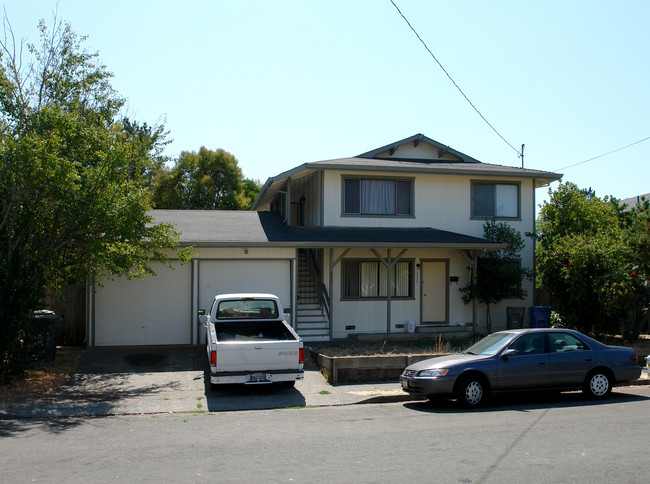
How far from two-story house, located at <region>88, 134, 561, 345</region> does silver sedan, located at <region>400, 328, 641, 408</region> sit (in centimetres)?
638

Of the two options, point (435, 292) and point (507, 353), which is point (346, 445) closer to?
point (507, 353)

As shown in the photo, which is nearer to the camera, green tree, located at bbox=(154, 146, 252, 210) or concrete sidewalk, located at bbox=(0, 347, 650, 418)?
concrete sidewalk, located at bbox=(0, 347, 650, 418)

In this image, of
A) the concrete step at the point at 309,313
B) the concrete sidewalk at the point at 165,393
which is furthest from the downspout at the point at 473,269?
the concrete sidewalk at the point at 165,393

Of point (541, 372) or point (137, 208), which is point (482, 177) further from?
point (137, 208)

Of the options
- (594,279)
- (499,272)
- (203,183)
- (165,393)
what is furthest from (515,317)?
(203,183)

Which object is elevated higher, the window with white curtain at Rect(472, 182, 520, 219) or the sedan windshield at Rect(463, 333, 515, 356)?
the window with white curtain at Rect(472, 182, 520, 219)

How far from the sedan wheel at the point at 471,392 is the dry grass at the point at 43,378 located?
24.8 ft

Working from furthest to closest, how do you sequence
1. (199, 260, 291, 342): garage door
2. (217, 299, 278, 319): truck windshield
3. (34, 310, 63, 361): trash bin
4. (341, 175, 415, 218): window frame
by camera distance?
(341, 175, 415, 218): window frame, (199, 260, 291, 342): garage door, (34, 310, 63, 361): trash bin, (217, 299, 278, 319): truck windshield

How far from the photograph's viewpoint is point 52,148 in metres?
12.0

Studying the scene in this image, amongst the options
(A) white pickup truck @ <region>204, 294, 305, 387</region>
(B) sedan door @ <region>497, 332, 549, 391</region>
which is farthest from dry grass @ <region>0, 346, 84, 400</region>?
(B) sedan door @ <region>497, 332, 549, 391</region>

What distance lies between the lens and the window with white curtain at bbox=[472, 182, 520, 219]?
65.7 ft

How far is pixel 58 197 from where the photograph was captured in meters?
12.0

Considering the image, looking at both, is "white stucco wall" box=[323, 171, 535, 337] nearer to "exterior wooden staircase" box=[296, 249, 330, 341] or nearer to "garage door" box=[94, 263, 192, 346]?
"exterior wooden staircase" box=[296, 249, 330, 341]

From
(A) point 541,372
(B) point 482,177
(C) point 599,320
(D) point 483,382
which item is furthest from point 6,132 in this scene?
(C) point 599,320
